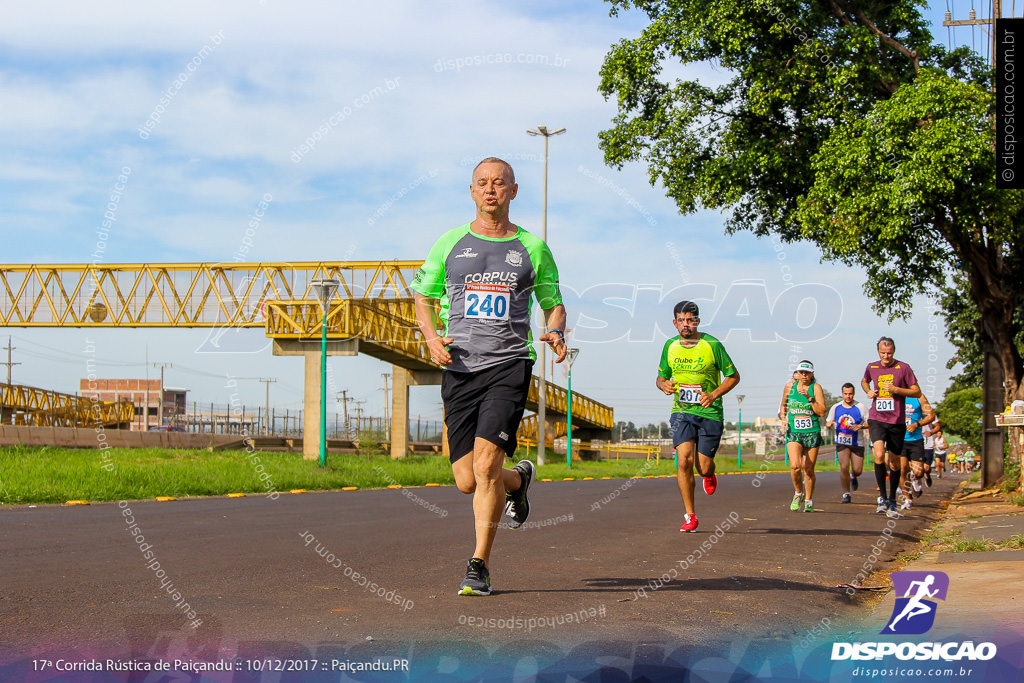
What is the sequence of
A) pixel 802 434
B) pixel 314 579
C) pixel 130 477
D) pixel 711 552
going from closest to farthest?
pixel 314 579
pixel 711 552
pixel 802 434
pixel 130 477

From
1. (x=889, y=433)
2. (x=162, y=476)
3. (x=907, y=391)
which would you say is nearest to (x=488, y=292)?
(x=907, y=391)

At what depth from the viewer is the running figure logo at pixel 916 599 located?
4.65 meters

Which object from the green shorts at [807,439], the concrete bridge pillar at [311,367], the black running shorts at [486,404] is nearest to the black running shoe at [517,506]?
the black running shorts at [486,404]

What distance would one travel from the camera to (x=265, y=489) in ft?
55.1

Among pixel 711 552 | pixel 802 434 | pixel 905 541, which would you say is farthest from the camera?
pixel 802 434

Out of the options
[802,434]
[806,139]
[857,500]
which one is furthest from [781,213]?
[802,434]

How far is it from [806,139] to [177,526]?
39.8 ft

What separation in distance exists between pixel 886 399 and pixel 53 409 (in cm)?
4324

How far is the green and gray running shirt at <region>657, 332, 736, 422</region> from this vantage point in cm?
957

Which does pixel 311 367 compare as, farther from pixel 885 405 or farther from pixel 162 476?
pixel 885 405

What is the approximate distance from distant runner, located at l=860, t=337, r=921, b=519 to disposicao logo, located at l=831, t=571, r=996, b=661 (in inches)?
256

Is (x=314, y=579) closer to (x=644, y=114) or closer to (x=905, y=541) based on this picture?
(x=905, y=541)

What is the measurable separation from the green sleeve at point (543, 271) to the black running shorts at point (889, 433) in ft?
25.6

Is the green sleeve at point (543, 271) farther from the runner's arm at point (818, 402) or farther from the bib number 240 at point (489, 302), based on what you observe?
the runner's arm at point (818, 402)
